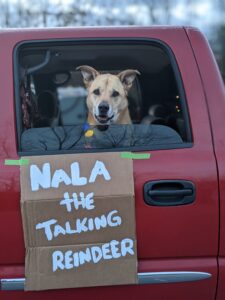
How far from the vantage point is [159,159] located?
7.77ft

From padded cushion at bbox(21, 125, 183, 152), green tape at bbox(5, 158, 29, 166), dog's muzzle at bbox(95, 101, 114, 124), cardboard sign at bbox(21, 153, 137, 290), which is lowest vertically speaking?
cardboard sign at bbox(21, 153, 137, 290)

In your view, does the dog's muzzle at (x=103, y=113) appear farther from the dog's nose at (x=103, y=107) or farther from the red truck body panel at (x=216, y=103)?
the red truck body panel at (x=216, y=103)

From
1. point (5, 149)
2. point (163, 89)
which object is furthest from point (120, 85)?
point (5, 149)

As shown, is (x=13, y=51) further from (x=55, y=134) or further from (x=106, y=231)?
(x=106, y=231)

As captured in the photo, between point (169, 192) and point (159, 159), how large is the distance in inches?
6.3

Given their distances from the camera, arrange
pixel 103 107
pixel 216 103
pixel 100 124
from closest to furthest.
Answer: pixel 216 103
pixel 100 124
pixel 103 107

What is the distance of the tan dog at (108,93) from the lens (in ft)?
9.18

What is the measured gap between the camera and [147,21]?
1395 centimetres

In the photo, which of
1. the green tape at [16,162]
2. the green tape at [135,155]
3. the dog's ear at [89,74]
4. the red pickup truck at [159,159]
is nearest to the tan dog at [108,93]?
the dog's ear at [89,74]

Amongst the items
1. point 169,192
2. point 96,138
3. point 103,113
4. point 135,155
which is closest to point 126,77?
point 103,113

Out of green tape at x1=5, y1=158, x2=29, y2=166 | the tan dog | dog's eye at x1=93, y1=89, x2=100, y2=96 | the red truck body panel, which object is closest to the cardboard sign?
green tape at x1=5, y1=158, x2=29, y2=166

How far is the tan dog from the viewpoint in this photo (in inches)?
110

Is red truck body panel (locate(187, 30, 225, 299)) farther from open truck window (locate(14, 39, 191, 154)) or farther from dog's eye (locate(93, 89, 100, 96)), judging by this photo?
dog's eye (locate(93, 89, 100, 96))

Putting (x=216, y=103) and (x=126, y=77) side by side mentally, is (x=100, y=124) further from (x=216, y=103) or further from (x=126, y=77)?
(x=216, y=103)
